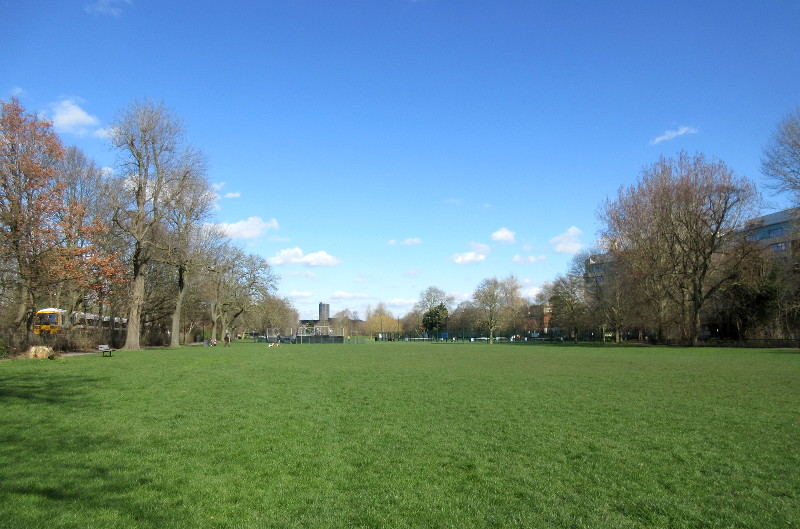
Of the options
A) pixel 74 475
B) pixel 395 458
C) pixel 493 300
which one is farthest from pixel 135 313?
pixel 493 300

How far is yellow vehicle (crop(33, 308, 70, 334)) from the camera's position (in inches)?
1361

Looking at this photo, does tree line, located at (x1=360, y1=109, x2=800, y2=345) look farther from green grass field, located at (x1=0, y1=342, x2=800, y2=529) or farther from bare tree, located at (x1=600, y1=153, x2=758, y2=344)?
green grass field, located at (x1=0, y1=342, x2=800, y2=529)

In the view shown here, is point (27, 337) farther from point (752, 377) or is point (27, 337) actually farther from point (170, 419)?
point (752, 377)

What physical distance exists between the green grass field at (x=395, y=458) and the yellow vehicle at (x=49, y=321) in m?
23.2

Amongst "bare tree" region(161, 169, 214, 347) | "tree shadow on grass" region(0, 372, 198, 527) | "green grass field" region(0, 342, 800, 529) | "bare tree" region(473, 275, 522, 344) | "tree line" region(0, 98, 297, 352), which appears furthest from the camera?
"bare tree" region(473, 275, 522, 344)

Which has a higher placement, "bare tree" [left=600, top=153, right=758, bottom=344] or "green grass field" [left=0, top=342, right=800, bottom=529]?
"bare tree" [left=600, top=153, right=758, bottom=344]

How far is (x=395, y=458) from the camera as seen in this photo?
316 inches

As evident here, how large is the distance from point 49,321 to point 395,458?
130 feet

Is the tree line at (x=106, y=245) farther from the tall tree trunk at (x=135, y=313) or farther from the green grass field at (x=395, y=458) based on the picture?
the green grass field at (x=395, y=458)

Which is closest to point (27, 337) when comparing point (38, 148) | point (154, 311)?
point (38, 148)

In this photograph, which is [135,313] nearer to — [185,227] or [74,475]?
[185,227]

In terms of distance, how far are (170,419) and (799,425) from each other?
43.2ft

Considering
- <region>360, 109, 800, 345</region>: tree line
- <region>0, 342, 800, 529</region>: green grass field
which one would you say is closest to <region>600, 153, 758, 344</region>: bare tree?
<region>360, 109, 800, 345</region>: tree line

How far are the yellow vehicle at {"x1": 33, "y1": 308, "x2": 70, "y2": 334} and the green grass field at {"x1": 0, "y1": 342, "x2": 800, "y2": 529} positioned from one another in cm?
2320
